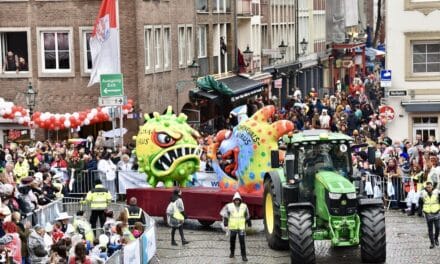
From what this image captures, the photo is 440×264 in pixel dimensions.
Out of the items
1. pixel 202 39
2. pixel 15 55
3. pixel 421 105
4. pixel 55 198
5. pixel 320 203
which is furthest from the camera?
pixel 202 39

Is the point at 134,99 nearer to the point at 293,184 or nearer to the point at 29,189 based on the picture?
the point at 29,189

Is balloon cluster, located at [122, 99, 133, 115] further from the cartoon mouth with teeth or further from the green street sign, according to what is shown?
the cartoon mouth with teeth

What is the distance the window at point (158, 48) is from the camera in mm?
46031

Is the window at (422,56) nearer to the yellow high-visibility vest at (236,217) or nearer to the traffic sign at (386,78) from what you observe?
the traffic sign at (386,78)

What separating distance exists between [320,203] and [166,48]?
24254 millimetres

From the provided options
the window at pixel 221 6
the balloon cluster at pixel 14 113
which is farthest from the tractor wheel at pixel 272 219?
the window at pixel 221 6

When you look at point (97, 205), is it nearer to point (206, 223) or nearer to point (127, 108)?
point (206, 223)

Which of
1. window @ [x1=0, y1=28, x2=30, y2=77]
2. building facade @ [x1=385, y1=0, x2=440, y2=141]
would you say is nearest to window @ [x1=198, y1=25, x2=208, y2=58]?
window @ [x1=0, y1=28, x2=30, y2=77]

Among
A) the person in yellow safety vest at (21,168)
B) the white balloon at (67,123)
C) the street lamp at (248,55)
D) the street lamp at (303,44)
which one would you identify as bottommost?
the person in yellow safety vest at (21,168)

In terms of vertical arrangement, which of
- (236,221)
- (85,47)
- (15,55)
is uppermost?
(85,47)

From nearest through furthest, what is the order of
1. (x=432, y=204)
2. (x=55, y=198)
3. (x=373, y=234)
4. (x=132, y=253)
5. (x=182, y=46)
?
(x=132, y=253), (x=373, y=234), (x=432, y=204), (x=55, y=198), (x=182, y=46)

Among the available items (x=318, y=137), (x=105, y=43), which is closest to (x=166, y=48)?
(x=105, y=43)

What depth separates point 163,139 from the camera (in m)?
31.3

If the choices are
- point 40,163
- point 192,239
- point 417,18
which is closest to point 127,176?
point 40,163
